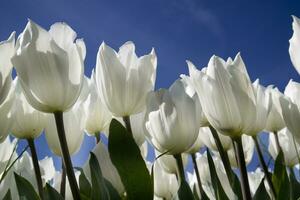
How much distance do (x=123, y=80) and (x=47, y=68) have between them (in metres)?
0.37

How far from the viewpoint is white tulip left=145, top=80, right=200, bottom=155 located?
1.65 m

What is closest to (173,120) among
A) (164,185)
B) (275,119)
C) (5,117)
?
(5,117)

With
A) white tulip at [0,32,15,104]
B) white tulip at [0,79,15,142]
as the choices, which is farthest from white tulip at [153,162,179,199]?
white tulip at [0,32,15,104]

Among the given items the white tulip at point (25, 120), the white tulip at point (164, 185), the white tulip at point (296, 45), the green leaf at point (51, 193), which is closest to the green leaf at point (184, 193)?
the green leaf at point (51, 193)

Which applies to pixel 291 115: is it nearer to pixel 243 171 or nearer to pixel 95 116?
pixel 243 171

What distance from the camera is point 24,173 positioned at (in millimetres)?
2074

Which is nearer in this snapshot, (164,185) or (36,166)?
(36,166)

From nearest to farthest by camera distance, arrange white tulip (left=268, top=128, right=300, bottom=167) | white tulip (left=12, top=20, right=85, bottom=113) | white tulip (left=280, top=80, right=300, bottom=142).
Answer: white tulip (left=12, top=20, right=85, bottom=113)
white tulip (left=280, top=80, right=300, bottom=142)
white tulip (left=268, top=128, right=300, bottom=167)

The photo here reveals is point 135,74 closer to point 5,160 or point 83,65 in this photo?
point 83,65

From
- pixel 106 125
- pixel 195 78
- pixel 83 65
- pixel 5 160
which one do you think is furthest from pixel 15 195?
pixel 195 78

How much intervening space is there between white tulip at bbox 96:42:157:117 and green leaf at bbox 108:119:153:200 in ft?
1.21

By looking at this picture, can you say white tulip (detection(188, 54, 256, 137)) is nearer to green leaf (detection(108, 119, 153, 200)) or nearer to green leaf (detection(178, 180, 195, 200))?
green leaf (detection(178, 180, 195, 200))

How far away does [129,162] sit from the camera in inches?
54.1

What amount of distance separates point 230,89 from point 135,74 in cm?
37
